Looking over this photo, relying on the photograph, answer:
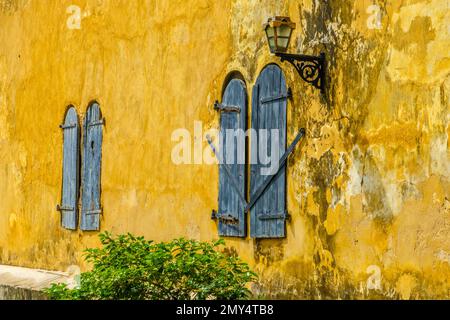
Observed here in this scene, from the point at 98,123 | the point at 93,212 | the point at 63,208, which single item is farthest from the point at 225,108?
the point at 63,208

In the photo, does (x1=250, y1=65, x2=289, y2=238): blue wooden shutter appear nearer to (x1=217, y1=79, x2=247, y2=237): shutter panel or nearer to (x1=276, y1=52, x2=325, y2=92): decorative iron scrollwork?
(x1=217, y1=79, x2=247, y2=237): shutter panel

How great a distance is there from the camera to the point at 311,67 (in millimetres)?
9484

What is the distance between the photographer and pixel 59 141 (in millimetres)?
14750

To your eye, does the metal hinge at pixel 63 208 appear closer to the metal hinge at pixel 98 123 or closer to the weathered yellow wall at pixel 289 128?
the weathered yellow wall at pixel 289 128

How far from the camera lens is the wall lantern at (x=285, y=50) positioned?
941 cm

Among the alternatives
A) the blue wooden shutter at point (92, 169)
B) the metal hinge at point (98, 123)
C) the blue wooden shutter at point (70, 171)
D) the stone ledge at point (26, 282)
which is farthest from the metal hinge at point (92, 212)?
the metal hinge at point (98, 123)

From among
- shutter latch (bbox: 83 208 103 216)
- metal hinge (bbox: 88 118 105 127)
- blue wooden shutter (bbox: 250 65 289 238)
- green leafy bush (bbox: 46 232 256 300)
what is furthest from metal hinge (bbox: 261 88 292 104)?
shutter latch (bbox: 83 208 103 216)

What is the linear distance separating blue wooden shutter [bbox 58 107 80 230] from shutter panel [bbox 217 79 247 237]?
11.9ft

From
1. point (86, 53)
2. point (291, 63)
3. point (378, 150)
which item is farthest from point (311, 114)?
point (86, 53)

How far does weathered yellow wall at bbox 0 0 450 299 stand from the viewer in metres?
8.22

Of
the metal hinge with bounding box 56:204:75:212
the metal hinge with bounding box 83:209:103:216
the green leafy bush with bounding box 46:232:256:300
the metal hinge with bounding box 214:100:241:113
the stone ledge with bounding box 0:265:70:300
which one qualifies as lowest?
the stone ledge with bounding box 0:265:70:300

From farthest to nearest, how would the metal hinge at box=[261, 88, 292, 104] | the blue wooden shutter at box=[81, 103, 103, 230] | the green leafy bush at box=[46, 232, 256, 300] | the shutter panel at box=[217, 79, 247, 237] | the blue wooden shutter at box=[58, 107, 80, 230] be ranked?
the blue wooden shutter at box=[58, 107, 80, 230] < the blue wooden shutter at box=[81, 103, 103, 230] < the shutter panel at box=[217, 79, 247, 237] < the metal hinge at box=[261, 88, 292, 104] < the green leafy bush at box=[46, 232, 256, 300]

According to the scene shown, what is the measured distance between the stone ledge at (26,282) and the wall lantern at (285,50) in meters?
5.15

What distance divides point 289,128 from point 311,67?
64 centimetres
